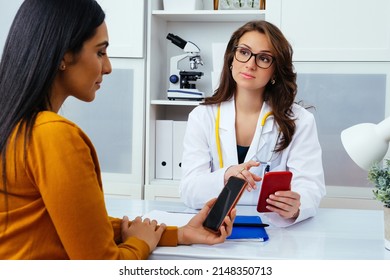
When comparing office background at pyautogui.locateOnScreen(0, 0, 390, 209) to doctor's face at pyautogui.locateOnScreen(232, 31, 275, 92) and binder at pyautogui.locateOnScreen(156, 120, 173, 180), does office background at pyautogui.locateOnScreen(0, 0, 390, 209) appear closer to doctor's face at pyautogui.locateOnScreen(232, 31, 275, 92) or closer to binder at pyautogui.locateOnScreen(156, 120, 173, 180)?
binder at pyautogui.locateOnScreen(156, 120, 173, 180)

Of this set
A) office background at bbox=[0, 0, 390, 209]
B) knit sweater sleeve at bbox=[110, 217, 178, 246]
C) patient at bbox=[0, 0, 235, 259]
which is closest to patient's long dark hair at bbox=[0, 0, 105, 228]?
patient at bbox=[0, 0, 235, 259]

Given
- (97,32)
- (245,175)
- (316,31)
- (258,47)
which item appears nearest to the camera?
(97,32)

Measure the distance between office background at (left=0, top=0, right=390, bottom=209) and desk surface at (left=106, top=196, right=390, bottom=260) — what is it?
3.41 feet

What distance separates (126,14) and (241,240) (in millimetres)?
1853

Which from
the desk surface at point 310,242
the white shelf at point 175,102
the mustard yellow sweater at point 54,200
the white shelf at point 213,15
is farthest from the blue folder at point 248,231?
the white shelf at point 213,15

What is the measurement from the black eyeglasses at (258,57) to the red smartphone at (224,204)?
0.75 metres

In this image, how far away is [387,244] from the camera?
1.35 m

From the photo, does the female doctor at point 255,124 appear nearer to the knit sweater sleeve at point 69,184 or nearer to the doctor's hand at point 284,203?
the doctor's hand at point 284,203

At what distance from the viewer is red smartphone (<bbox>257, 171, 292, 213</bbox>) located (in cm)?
149

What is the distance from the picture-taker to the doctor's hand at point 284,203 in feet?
5.05

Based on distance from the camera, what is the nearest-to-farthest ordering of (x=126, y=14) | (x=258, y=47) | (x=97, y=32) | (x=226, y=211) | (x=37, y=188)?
1. (x=37, y=188)
2. (x=97, y=32)
3. (x=226, y=211)
4. (x=258, y=47)
5. (x=126, y=14)
